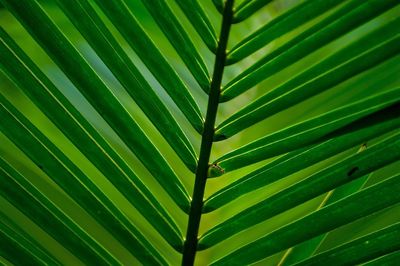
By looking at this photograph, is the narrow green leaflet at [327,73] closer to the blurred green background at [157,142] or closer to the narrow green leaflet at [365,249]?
the narrow green leaflet at [365,249]

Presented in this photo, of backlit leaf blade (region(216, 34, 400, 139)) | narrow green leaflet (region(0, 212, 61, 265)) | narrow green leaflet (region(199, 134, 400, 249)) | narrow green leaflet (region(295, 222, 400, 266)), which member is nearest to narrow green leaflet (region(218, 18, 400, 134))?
backlit leaf blade (region(216, 34, 400, 139))

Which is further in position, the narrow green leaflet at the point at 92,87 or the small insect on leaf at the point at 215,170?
the small insect on leaf at the point at 215,170

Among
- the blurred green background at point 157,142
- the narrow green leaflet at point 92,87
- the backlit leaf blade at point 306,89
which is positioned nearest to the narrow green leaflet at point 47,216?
the narrow green leaflet at point 92,87

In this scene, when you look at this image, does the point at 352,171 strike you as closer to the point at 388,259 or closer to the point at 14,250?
the point at 388,259

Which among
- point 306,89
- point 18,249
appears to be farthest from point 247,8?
point 18,249

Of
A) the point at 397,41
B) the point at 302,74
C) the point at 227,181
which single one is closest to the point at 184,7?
the point at 302,74

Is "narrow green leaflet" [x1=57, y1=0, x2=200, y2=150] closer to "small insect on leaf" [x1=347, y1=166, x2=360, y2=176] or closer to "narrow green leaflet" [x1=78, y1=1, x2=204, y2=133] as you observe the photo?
"narrow green leaflet" [x1=78, y1=1, x2=204, y2=133]
